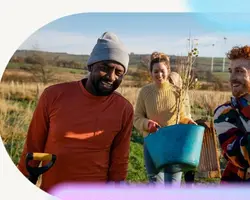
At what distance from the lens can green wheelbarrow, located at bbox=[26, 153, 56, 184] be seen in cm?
376

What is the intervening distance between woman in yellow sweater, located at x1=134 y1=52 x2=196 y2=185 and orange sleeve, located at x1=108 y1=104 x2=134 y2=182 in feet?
0.19

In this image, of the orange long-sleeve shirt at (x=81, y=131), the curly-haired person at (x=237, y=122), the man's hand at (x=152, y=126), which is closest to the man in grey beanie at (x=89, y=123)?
the orange long-sleeve shirt at (x=81, y=131)

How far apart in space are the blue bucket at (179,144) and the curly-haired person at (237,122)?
0.46ft

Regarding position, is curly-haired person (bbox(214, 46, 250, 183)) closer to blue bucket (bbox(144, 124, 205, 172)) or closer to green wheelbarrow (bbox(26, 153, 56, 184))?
blue bucket (bbox(144, 124, 205, 172))

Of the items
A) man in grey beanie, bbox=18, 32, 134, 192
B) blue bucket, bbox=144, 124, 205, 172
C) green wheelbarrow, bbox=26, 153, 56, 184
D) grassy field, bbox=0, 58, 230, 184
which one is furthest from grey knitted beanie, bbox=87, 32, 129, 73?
green wheelbarrow, bbox=26, 153, 56, 184

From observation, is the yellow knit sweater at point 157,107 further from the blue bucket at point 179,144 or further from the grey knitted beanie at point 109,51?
the grey knitted beanie at point 109,51

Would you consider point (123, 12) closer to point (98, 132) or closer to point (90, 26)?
point (90, 26)

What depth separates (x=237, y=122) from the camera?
3.66 meters

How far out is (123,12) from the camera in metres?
3.71

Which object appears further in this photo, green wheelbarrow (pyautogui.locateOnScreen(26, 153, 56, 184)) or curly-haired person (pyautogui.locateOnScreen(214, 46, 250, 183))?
green wheelbarrow (pyautogui.locateOnScreen(26, 153, 56, 184))

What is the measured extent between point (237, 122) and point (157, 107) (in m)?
0.48

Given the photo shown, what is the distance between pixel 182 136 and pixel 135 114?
12.2 inches

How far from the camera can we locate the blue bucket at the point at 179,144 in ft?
12.3

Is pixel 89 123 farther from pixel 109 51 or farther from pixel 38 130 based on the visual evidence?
pixel 109 51
